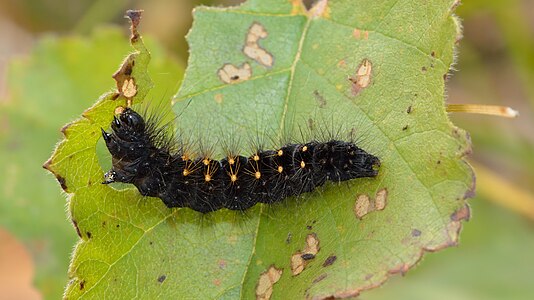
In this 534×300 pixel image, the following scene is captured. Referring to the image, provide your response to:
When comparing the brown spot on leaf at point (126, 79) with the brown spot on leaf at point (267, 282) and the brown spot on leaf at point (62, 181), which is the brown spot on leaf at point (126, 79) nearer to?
the brown spot on leaf at point (62, 181)

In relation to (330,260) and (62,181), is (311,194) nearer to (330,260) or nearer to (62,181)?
(330,260)

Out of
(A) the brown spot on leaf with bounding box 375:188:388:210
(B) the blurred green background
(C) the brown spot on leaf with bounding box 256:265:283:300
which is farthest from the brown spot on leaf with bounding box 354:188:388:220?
(B) the blurred green background

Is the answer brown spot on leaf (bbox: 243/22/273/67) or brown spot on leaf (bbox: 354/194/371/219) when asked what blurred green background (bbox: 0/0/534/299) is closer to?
brown spot on leaf (bbox: 243/22/273/67)

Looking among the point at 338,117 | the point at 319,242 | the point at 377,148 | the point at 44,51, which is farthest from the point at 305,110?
the point at 44,51

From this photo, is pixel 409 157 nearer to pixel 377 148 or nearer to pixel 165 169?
pixel 377 148

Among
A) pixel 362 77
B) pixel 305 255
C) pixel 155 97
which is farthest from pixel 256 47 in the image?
pixel 305 255

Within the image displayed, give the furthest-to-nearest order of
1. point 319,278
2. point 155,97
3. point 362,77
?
point 155,97, point 362,77, point 319,278

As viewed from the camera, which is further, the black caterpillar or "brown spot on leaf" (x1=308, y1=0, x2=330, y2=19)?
"brown spot on leaf" (x1=308, y1=0, x2=330, y2=19)
